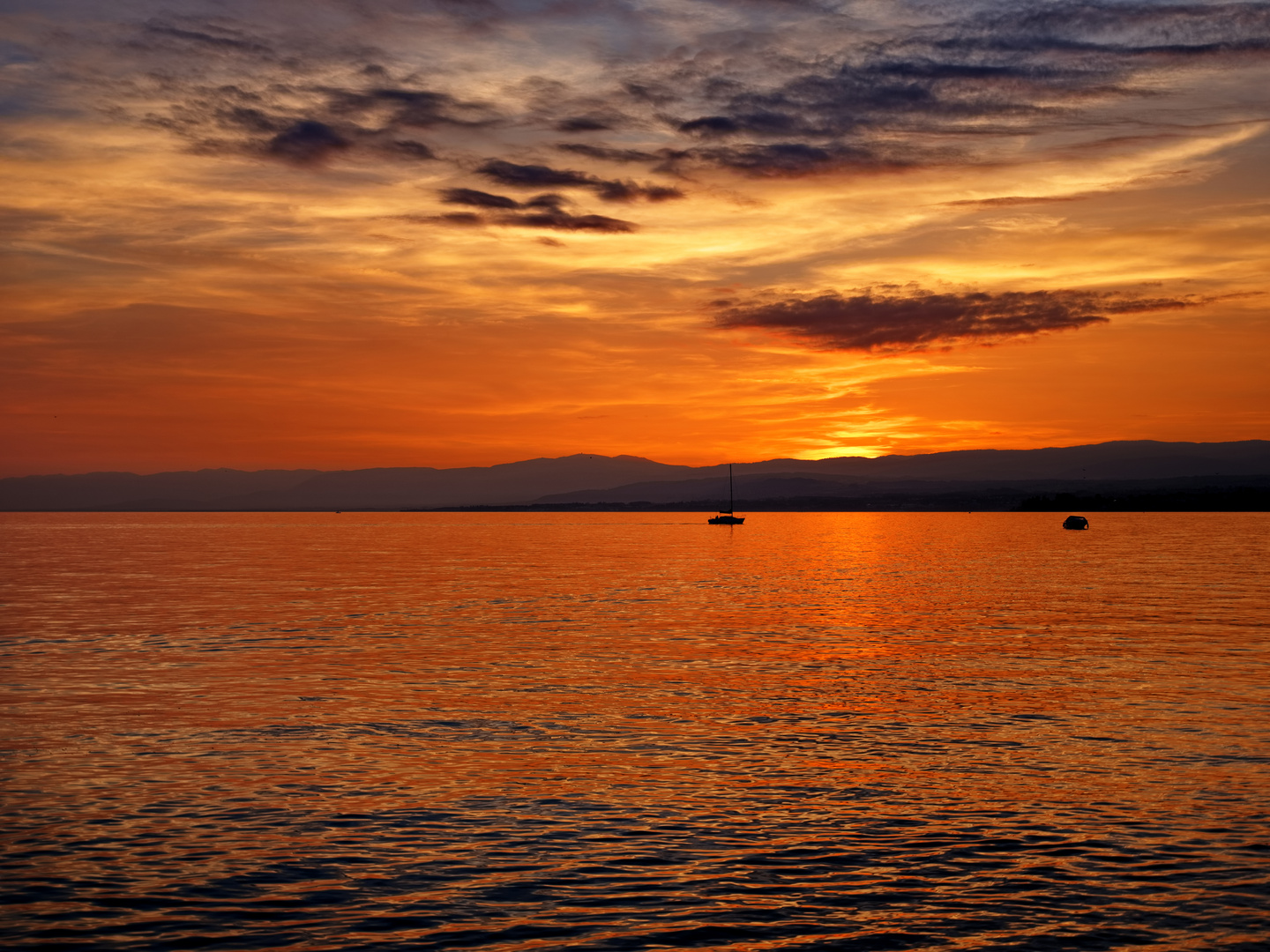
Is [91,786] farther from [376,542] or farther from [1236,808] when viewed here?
[376,542]

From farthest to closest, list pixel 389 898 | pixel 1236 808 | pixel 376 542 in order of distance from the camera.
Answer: pixel 376 542 → pixel 1236 808 → pixel 389 898

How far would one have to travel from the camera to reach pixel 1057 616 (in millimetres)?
56906

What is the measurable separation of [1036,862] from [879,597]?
176 ft

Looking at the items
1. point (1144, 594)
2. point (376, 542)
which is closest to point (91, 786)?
point (1144, 594)

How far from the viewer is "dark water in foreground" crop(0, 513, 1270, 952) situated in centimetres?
1505

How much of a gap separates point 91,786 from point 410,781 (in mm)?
6372

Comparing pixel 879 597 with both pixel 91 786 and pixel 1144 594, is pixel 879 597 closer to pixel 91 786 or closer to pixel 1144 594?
pixel 1144 594

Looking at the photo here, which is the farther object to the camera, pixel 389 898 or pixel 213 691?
pixel 213 691

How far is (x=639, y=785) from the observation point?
22.2 meters

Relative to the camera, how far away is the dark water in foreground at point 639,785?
15.0m

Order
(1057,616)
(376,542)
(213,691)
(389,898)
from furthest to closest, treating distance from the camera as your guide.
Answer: (376,542) → (1057,616) → (213,691) → (389,898)

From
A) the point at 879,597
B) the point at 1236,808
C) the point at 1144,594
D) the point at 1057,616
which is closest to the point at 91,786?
the point at 1236,808

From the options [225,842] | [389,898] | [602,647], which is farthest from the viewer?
[602,647]

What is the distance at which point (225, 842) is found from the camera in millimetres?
18391
